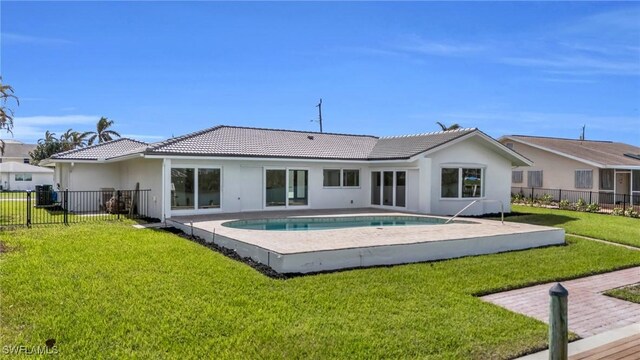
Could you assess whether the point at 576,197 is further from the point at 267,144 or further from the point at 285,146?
the point at 267,144

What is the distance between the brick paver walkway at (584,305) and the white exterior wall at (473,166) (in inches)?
449

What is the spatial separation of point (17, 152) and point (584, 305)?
3307 inches

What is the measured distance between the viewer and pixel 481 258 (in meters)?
11.3

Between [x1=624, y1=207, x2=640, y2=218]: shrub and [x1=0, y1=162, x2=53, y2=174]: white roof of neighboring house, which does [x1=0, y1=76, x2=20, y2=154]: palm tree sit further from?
[x1=0, y1=162, x2=53, y2=174]: white roof of neighboring house

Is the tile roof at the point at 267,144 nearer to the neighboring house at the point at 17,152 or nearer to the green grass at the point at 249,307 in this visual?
the green grass at the point at 249,307

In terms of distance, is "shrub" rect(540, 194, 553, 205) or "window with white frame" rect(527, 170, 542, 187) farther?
"window with white frame" rect(527, 170, 542, 187)

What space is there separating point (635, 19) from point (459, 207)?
10540mm

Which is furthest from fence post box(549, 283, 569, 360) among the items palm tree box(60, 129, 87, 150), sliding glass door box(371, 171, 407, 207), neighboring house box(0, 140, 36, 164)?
neighboring house box(0, 140, 36, 164)

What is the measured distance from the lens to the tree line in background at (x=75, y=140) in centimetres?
6231

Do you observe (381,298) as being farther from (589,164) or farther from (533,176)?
(533,176)

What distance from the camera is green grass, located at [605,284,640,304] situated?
8.37m

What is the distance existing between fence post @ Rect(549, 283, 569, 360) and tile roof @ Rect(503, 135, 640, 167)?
29048 millimetres

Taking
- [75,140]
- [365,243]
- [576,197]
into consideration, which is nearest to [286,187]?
[365,243]

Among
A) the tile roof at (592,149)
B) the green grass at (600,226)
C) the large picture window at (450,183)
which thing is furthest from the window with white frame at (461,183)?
the tile roof at (592,149)
